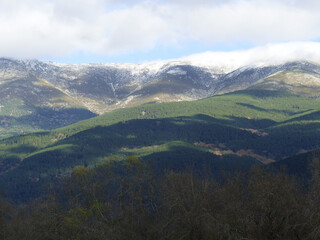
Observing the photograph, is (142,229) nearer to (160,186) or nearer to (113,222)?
(113,222)

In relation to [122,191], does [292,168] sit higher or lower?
lower

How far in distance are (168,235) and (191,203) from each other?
480 inches

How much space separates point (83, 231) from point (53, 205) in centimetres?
1157

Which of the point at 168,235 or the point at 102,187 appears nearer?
the point at 168,235

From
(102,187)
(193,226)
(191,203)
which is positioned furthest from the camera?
(102,187)

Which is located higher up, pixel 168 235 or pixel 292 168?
pixel 168 235

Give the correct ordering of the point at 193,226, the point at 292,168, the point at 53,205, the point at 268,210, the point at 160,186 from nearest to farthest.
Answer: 1. the point at 268,210
2. the point at 193,226
3. the point at 53,205
4. the point at 160,186
5. the point at 292,168

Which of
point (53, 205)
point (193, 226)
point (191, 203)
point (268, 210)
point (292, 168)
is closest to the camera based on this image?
point (268, 210)

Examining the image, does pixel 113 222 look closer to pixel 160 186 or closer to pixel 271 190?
pixel 160 186

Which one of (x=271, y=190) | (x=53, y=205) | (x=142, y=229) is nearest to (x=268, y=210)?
(x=271, y=190)

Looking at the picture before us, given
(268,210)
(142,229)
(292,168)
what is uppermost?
(268,210)

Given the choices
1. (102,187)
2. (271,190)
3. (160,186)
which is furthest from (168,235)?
(102,187)

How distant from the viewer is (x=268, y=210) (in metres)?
53.6

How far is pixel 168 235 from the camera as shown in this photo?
186 feet
